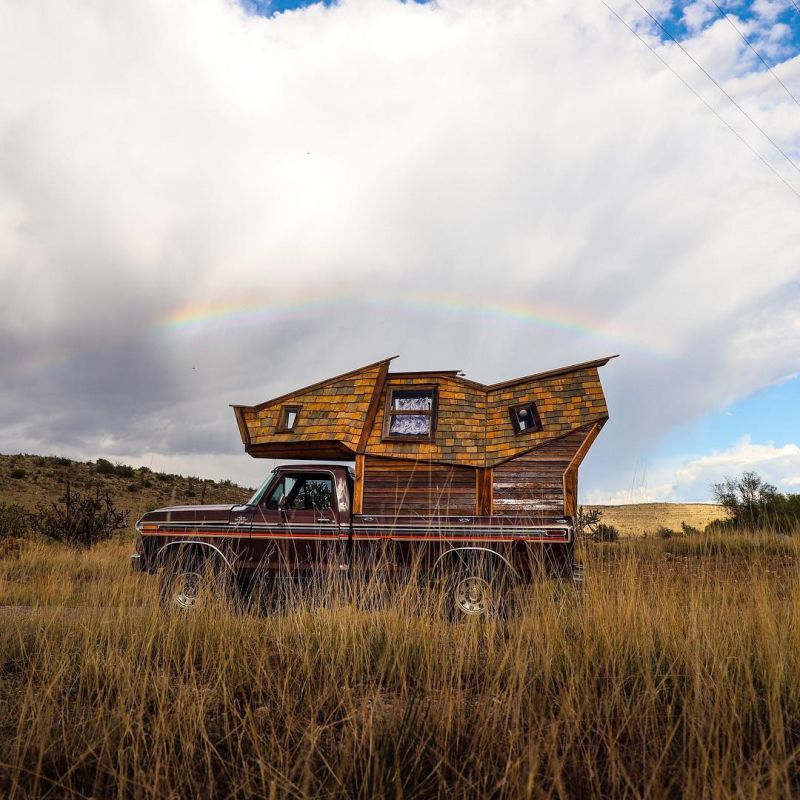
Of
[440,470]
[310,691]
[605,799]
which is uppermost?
[440,470]

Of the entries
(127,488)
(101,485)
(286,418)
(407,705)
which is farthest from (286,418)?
(127,488)

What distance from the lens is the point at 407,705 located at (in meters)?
3.34

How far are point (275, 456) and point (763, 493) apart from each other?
18521 millimetres

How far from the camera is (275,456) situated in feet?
39.2

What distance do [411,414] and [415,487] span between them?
132 centimetres

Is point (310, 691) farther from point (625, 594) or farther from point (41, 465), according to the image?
point (41, 465)

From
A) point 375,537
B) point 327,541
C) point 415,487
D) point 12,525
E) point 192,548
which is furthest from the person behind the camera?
point 12,525

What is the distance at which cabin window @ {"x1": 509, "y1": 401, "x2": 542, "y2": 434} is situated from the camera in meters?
11.2

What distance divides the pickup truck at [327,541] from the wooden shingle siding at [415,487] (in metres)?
1.66

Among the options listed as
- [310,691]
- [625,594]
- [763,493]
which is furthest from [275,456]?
[763,493]

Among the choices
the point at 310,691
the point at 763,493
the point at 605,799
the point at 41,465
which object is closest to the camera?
the point at 605,799

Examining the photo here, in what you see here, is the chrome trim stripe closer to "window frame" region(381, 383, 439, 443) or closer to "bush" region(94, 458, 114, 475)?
"window frame" region(381, 383, 439, 443)

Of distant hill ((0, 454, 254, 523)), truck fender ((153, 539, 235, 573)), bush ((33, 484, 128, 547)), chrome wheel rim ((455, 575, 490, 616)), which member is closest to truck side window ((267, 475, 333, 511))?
truck fender ((153, 539, 235, 573))

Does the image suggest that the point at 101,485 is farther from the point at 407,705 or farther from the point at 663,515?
the point at 663,515
